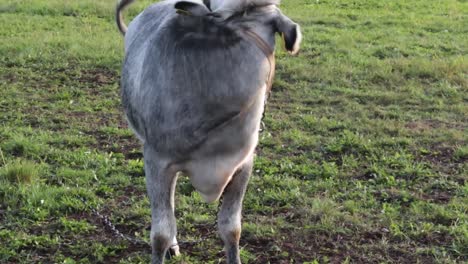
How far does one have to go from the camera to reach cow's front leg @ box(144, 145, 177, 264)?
341cm

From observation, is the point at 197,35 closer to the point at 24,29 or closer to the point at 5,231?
the point at 5,231

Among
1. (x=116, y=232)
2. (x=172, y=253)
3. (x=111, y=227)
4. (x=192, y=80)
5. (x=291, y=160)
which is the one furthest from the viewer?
(x=291, y=160)

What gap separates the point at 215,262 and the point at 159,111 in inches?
51.3

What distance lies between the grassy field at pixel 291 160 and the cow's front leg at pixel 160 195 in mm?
739

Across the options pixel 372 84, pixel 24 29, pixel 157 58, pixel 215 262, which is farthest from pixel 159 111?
pixel 24 29

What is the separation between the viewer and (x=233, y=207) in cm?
368

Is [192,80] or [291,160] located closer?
[192,80]

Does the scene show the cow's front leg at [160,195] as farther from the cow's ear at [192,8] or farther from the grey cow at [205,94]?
the cow's ear at [192,8]

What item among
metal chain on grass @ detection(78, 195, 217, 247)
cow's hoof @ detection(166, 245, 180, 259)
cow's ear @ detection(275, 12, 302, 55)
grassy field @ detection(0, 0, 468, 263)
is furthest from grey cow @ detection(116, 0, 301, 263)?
grassy field @ detection(0, 0, 468, 263)

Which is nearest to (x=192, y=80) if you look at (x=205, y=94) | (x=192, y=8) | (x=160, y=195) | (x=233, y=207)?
(x=205, y=94)

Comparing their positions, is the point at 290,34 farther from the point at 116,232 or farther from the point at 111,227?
the point at 111,227

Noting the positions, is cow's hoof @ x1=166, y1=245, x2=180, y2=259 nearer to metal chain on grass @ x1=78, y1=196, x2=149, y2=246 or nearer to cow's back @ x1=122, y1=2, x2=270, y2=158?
metal chain on grass @ x1=78, y1=196, x2=149, y2=246

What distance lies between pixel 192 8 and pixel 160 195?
3.12ft

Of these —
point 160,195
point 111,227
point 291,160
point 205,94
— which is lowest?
point 291,160
